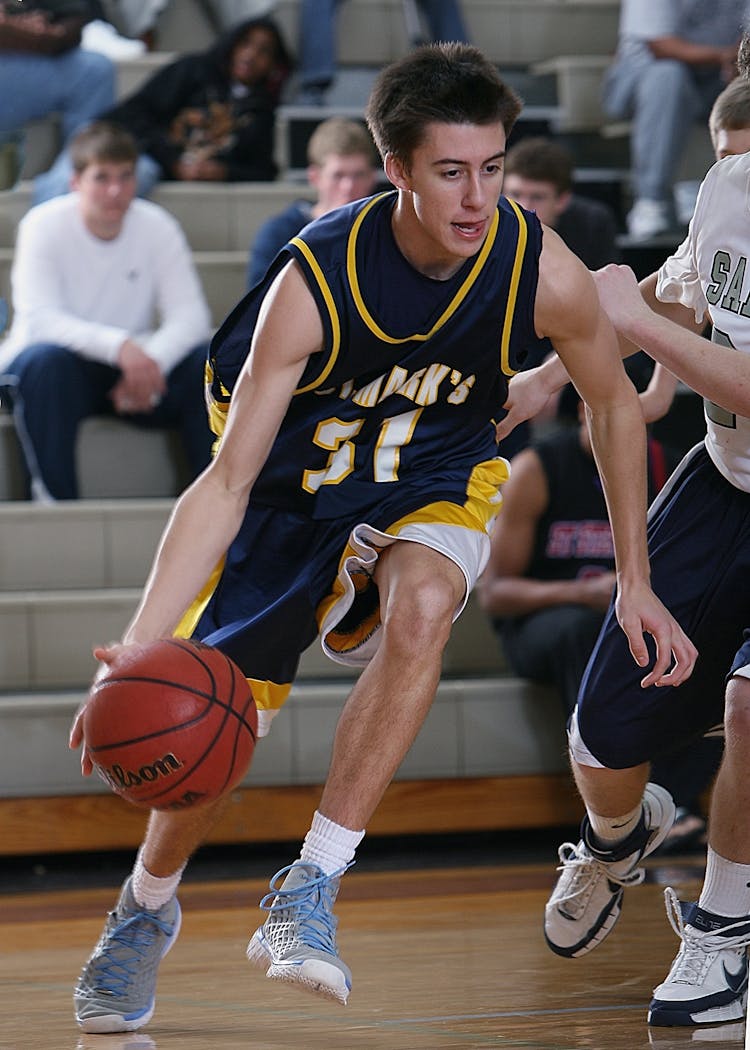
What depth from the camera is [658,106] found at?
21.6 ft

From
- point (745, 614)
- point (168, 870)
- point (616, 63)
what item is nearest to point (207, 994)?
point (168, 870)

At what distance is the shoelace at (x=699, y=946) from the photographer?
2699 mm

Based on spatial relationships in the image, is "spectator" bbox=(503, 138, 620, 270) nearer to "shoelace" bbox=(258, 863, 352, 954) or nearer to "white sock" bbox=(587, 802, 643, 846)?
"white sock" bbox=(587, 802, 643, 846)

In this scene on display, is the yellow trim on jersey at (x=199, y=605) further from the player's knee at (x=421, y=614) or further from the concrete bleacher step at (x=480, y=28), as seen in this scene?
the concrete bleacher step at (x=480, y=28)

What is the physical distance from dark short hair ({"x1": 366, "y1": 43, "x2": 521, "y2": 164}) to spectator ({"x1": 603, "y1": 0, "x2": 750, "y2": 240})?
3950mm

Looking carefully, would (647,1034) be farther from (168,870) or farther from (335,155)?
(335,155)

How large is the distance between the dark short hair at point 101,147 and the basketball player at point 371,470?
8.48 ft

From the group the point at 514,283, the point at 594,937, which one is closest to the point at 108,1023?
the point at 594,937

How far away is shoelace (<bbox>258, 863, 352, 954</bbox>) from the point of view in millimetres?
2375

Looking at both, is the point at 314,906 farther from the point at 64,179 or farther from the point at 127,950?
the point at 64,179

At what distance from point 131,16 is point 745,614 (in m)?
5.10

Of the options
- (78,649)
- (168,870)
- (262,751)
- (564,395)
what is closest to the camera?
(168,870)

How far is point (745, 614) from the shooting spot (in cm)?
287

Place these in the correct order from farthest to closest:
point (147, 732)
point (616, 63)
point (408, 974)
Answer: point (616, 63)
point (408, 974)
point (147, 732)
